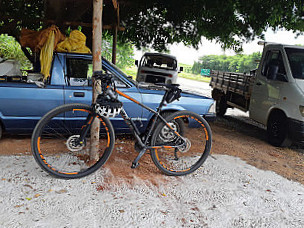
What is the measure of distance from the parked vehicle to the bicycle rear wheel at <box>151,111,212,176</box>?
9.62 m

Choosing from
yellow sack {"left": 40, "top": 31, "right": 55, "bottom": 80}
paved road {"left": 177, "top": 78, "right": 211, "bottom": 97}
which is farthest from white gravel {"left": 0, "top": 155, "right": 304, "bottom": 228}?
paved road {"left": 177, "top": 78, "right": 211, "bottom": 97}

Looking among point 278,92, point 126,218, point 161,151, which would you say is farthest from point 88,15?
point 126,218

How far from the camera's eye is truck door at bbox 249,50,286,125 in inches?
244

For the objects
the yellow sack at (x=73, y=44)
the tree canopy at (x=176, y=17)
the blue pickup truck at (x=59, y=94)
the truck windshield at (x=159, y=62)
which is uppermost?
the tree canopy at (x=176, y=17)

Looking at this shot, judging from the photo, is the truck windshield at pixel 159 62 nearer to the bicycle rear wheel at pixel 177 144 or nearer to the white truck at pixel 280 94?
the white truck at pixel 280 94

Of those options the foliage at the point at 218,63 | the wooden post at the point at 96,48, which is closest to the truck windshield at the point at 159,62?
the wooden post at the point at 96,48

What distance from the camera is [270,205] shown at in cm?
334

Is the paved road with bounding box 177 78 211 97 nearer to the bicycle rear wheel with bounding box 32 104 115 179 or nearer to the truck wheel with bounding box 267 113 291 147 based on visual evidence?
the truck wheel with bounding box 267 113 291 147

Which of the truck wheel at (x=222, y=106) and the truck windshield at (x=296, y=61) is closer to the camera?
the truck windshield at (x=296, y=61)

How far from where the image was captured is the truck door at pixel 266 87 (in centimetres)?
620

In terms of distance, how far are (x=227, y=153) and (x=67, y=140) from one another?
3061 millimetres

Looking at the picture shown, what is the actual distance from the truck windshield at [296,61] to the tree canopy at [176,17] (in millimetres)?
3530

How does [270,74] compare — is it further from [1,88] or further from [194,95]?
[1,88]

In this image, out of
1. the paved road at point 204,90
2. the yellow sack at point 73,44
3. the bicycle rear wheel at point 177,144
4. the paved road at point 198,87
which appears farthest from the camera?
the paved road at point 198,87
